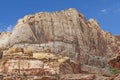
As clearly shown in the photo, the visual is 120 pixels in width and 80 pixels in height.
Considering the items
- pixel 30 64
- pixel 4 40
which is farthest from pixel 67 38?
pixel 30 64

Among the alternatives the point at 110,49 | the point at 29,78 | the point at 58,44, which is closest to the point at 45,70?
the point at 29,78

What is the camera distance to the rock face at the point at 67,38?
311ft

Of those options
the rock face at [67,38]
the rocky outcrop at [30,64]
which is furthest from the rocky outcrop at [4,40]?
the rocky outcrop at [30,64]

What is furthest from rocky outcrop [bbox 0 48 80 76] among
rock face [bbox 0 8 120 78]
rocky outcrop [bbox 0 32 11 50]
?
rocky outcrop [bbox 0 32 11 50]

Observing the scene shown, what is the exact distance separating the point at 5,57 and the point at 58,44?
17.2 metres

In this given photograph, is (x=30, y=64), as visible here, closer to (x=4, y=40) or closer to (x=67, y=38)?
(x=67, y=38)

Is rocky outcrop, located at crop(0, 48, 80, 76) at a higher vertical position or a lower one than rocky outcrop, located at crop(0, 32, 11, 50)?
lower

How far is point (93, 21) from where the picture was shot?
11212cm

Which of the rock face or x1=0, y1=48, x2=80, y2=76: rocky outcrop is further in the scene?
the rock face

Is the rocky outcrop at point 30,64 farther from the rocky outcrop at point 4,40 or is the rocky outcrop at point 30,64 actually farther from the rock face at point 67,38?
the rocky outcrop at point 4,40

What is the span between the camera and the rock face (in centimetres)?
9469

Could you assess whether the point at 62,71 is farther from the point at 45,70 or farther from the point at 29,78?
the point at 29,78

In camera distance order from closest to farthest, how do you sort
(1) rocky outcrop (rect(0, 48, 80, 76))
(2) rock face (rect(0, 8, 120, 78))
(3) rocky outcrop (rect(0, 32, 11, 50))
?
(1) rocky outcrop (rect(0, 48, 80, 76))
(2) rock face (rect(0, 8, 120, 78))
(3) rocky outcrop (rect(0, 32, 11, 50))

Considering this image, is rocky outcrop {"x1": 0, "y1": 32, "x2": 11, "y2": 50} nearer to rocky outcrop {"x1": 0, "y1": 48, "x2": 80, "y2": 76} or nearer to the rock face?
the rock face
